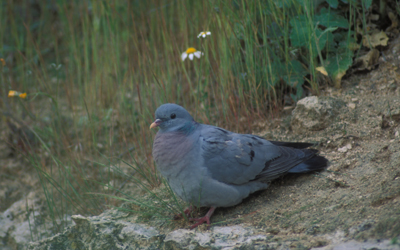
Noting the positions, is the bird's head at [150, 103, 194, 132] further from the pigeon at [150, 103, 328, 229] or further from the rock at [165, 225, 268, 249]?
the rock at [165, 225, 268, 249]

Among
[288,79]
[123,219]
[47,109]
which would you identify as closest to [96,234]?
[123,219]

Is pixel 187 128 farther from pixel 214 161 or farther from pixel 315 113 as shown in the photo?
pixel 315 113

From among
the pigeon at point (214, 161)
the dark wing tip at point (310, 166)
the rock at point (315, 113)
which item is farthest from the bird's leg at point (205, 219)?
the rock at point (315, 113)

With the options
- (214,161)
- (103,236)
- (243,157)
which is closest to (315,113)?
(243,157)

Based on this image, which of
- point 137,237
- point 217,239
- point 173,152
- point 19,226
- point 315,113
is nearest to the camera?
point 217,239

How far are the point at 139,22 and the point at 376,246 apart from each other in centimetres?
423

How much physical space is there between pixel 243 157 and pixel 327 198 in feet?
2.06

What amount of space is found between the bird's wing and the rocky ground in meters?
0.18

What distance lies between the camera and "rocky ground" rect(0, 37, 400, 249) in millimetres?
1993

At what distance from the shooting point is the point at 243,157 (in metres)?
2.54

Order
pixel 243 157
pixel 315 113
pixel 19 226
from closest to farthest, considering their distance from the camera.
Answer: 1. pixel 243 157
2. pixel 315 113
3. pixel 19 226

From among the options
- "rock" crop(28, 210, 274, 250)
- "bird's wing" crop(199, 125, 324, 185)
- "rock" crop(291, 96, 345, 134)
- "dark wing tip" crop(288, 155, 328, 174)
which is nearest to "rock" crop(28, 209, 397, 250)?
"rock" crop(28, 210, 274, 250)

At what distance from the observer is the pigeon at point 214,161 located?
7.89ft

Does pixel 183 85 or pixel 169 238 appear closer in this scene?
pixel 169 238
